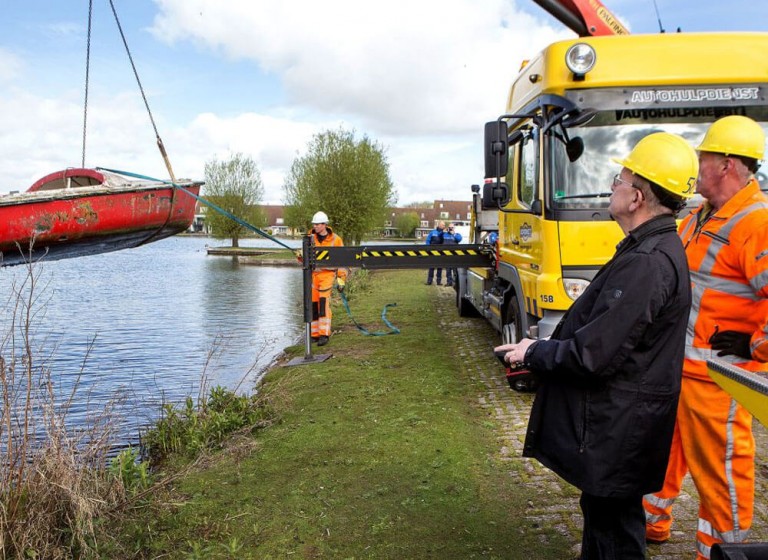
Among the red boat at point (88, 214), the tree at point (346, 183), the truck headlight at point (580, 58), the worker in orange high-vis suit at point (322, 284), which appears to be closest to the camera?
the truck headlight at point (580, 58)

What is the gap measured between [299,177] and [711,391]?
42.0 m

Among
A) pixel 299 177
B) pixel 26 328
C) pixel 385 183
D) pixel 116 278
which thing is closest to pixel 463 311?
pixel 26 328

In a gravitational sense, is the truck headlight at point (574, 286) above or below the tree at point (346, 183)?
below

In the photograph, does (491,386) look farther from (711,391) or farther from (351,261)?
(711,391)

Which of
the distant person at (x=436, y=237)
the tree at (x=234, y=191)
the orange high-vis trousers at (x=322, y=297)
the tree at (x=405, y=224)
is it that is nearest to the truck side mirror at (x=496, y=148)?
the orange high-vis trousers at (x=322, y=297)

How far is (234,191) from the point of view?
5784 cm

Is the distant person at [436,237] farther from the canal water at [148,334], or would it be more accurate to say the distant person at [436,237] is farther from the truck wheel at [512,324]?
the truck wheel at [512,324]

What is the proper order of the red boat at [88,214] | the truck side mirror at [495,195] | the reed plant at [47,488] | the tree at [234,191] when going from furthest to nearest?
1. the tree at [234,191]
2. the red boat at [88,214]
3. the truck side mirror at [495,195]
4. the reed plant at [47,488]

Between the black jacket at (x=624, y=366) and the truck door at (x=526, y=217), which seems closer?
the black jacket at (x=624, y=366)

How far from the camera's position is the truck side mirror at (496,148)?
561cm

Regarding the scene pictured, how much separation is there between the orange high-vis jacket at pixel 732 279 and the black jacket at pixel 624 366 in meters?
0.53

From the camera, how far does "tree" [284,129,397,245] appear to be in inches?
1567

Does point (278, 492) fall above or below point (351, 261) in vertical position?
below

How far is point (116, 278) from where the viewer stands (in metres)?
25.5
